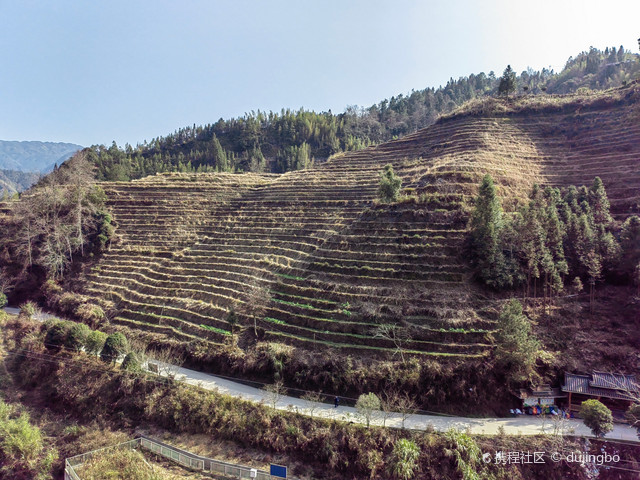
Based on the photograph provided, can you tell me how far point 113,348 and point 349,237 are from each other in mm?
20030

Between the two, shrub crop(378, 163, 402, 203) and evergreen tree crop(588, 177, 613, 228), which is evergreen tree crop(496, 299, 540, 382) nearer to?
evergreen tree crop(588, 177, 613, 228)

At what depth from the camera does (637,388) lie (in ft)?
53.7

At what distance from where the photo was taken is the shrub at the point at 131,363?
20844 millimetres

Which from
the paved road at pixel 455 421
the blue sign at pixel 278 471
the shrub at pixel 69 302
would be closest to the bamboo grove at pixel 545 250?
the paved road at pixel 455 421

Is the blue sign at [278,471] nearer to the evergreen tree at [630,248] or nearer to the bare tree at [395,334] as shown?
the bare tree at [395,334]

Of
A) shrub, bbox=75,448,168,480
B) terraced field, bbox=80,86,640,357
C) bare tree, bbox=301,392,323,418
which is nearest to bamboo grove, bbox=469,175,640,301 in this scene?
terraced field, bbox=80,86,640,357

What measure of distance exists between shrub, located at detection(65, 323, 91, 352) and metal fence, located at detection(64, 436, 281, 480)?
8573 mm

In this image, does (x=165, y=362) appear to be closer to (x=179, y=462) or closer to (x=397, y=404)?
(x=179, y=462)

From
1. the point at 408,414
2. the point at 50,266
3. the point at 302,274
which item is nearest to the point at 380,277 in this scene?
the point at 302,274

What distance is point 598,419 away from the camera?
1477 centimetres

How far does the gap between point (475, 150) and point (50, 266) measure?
165 feet


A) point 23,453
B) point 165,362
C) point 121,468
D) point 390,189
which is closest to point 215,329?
point 165,362

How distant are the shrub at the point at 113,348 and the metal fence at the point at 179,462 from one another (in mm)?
6439

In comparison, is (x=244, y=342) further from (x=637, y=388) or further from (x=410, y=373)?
(x=637, y=388)
